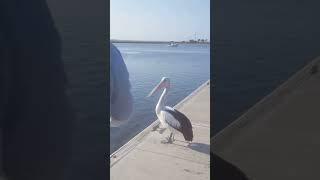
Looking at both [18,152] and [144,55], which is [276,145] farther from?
[18,152]

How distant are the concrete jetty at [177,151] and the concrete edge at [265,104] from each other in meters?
0.06

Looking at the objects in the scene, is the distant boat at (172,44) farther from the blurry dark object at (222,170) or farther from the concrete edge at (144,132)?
the blurry dark object at (222,170)

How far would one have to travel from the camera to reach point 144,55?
1.30 m

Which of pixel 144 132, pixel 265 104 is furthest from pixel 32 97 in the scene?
pixel 265 104

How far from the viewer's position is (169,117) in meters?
1.28

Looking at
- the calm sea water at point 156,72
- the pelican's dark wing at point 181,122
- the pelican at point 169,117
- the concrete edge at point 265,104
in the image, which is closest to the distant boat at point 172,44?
the calm sea water at point 156,72

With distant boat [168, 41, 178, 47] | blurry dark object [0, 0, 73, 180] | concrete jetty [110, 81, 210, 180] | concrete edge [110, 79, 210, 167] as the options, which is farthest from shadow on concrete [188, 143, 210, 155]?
blurry dark object [0, 0, 73, 180]

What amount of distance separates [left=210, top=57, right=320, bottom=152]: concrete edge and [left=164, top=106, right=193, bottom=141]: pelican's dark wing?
0.08 m

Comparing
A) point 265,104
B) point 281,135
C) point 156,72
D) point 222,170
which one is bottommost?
point 222,170

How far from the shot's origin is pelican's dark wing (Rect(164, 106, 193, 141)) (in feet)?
4.18

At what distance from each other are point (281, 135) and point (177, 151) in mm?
362

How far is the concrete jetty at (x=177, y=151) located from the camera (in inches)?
50.5

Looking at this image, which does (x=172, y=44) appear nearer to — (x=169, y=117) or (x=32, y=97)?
(x=169, y=117)

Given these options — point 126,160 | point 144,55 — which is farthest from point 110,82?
point 126,160
